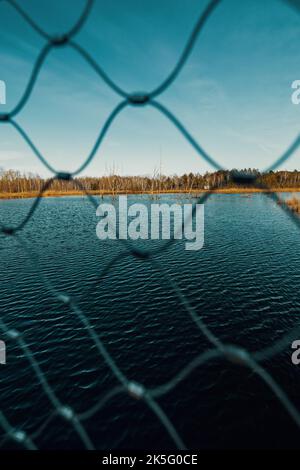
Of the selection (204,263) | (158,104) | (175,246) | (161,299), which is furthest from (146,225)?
(158,104)

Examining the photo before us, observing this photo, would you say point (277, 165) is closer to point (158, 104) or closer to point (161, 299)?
point (158, 104)

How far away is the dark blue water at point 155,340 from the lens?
5711 millimetres

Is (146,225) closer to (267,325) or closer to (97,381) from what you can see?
(267,325)

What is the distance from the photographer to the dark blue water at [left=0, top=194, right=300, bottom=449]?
225 inches

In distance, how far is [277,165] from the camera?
3.58ft

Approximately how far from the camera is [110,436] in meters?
5.53

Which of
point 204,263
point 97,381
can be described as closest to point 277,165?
point 97,381

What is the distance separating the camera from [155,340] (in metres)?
8.50

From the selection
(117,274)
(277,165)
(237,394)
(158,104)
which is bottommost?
(237,394)
